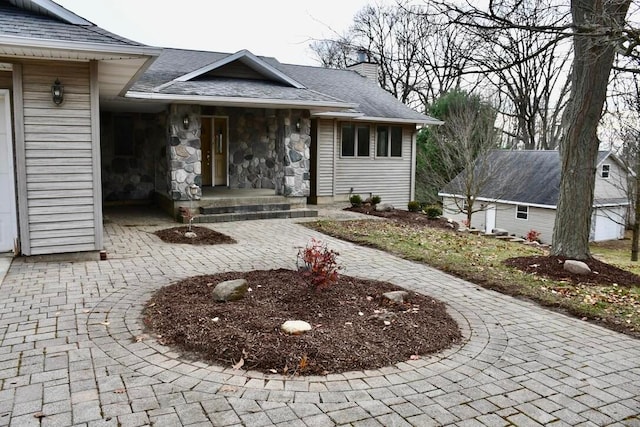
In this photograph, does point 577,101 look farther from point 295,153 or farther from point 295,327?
point 295,153

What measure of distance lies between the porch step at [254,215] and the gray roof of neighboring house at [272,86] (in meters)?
2.66

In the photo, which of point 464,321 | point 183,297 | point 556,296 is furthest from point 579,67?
point 183,297

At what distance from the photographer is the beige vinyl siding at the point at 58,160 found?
21.0 feet

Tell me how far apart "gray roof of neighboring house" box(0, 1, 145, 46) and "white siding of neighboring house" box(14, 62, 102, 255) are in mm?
445

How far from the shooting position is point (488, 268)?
275 inches

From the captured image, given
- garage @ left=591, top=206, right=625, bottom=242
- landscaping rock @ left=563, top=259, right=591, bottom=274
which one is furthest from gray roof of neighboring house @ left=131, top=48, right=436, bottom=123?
garage @ left=591, top=206, right=625, bottom=242

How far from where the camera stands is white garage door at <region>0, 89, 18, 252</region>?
645cm

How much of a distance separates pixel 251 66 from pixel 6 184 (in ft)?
23.7

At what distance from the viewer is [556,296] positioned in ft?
18.5

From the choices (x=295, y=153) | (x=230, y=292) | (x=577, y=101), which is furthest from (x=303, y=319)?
(x=295, y=153)

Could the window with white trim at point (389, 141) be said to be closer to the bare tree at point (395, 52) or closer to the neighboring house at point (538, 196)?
the neighboring house at point (538, 196)

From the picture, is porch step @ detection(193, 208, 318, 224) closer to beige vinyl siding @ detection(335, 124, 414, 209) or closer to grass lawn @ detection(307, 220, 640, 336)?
grass lawn @ detection(307, 220, 640, 336)

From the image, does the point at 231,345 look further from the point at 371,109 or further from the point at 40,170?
the point at 371,109

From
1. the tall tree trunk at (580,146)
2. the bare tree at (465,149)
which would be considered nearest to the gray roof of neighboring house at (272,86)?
the bare tree at (465,149)
